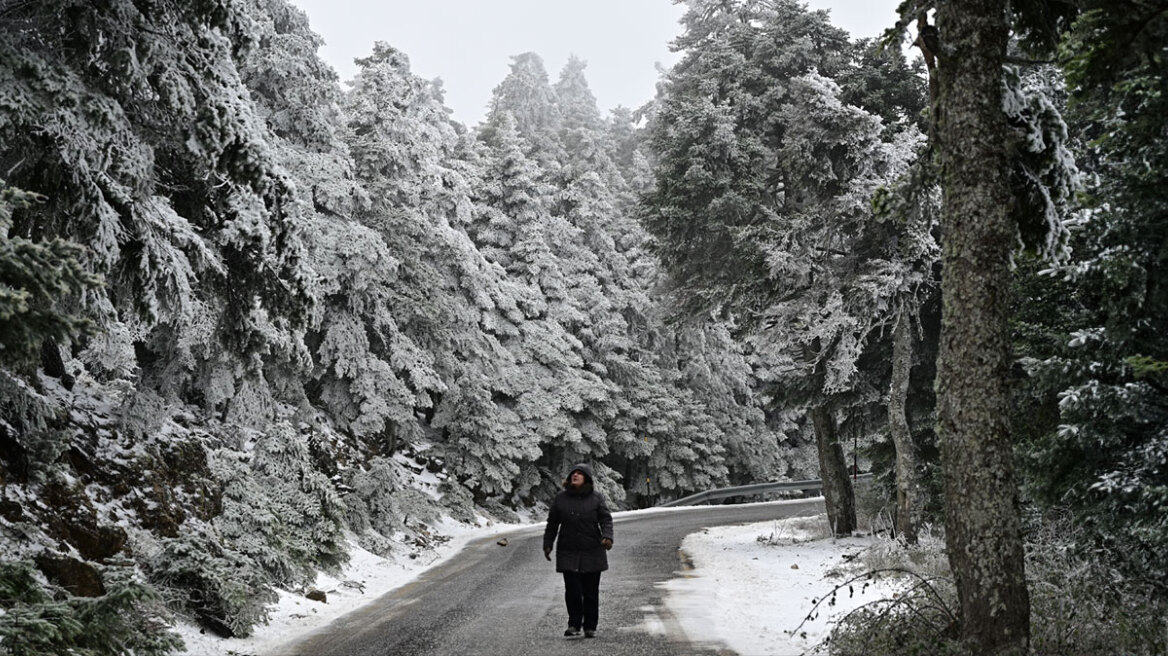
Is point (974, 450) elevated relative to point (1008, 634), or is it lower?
elevated

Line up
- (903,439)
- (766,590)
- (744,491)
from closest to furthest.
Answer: (766,590) < (903,439) < (744,491)

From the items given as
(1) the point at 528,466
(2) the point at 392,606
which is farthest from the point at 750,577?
(1) the point at 528,466

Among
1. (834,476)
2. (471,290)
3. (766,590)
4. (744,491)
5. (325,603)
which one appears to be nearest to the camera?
(325,603)

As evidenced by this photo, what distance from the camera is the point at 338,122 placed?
20.1 metres

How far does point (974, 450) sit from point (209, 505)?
365 inches

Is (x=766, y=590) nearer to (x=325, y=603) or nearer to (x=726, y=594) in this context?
(x=726, y=594)

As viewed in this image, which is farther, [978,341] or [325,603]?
[325,603]

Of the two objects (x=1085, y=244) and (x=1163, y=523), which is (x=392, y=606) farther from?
(x=1085, y=244)

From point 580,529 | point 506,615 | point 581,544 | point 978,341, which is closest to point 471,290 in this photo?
point 506,615

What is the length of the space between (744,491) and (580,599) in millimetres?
28032

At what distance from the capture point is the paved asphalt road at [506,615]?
7.46 metres

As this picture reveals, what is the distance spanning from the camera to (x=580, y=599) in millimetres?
8117

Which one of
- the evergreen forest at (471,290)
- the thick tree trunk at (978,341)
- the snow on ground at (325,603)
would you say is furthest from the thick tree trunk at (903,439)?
the snow on ground at (325,603)

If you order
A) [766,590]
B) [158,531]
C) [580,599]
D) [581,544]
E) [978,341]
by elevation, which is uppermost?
[978,341]
